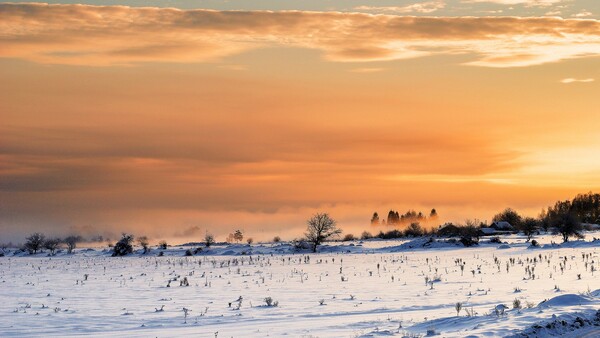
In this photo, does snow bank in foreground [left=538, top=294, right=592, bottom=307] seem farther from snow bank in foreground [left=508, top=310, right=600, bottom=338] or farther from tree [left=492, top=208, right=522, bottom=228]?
tree [left=492, top=208, right=522, bottom=228]

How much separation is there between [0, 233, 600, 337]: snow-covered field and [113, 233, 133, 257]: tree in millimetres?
22651

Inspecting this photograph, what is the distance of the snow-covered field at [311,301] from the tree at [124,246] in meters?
22.7

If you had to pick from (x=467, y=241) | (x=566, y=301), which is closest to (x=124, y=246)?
(x=467, y=241)

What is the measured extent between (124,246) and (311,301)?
44146 mm

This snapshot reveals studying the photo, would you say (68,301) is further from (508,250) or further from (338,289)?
(508,250)

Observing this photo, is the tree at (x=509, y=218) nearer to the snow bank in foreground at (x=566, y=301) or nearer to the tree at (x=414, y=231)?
the tree at (x=414, y=231)

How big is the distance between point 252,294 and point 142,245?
1754 inches

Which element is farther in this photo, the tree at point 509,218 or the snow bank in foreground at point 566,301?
the tree at point 509,218

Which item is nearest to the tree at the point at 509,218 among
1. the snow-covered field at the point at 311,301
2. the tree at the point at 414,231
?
the tree at the point at 414,231

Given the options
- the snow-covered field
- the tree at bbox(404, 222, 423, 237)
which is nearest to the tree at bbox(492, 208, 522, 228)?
the tree at bbox(404, 222, 423, 237)

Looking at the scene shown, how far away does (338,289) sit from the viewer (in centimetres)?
2777

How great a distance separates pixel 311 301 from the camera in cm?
2389

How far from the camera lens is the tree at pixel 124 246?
64562mm

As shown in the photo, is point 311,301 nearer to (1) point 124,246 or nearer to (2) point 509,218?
(1) point 124,246
